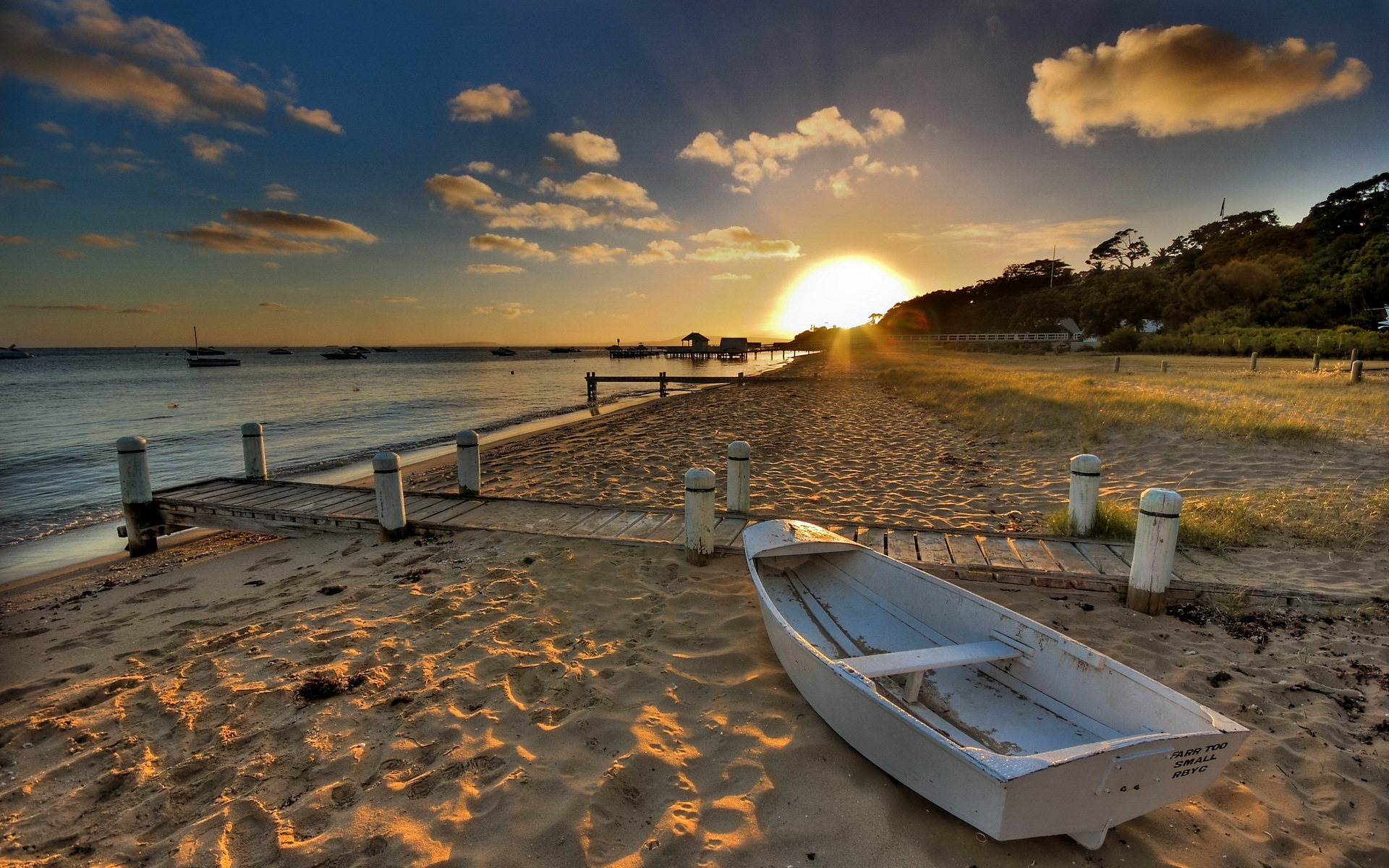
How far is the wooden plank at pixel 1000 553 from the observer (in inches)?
187

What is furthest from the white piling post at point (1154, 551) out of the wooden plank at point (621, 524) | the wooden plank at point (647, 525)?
the wooden plank at point (621, 524)

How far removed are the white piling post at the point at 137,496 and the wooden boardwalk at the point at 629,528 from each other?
142mm

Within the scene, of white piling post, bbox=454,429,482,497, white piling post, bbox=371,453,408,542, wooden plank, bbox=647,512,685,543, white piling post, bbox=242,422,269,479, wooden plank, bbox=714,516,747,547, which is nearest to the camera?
wooden plank, bbox=714,516,747,547

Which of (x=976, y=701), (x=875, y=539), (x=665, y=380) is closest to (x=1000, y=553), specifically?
(x=875, y=539)

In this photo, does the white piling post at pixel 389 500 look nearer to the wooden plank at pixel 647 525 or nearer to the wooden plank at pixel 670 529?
the wooden plank at pixel 647 525

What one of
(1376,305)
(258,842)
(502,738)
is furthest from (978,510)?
(1376,305)

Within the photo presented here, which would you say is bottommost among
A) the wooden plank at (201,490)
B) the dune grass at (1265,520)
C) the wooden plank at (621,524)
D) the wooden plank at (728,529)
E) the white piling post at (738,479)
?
the wooden plank at (621,524)

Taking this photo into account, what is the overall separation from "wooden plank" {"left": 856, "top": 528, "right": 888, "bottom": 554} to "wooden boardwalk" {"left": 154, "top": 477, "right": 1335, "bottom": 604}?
0.01 m

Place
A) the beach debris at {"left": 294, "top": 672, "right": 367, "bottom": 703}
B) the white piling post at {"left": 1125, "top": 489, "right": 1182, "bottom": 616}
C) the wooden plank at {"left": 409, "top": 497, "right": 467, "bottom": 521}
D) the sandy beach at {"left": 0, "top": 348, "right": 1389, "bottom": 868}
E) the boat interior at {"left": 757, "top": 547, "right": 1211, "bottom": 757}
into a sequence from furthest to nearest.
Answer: the wooden plank at {"left": 409, "top": 497, "right": 467, "bottom": 521} → the white piling post at {"left": 1125, "top": 489, "right": 1182, "bottom": 616} → the beach debris at {"left": 294, "top": 672, "right": 367, "bottom": 703} → the boat interior at {"left": 757, "top": 547, "right": 1211, "bottom": 757} → the sandy beach at {"left": 0, "top": 348, "right": 1389, "bottom": 868}

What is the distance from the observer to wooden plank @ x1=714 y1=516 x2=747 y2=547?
5.44 metres

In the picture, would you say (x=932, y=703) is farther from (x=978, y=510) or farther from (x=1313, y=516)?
(x=1313, y=516)

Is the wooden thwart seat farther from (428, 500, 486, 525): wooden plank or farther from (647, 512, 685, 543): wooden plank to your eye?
(428, 500, 486, 525): wooden plank

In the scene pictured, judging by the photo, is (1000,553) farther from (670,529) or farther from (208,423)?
(208,423)

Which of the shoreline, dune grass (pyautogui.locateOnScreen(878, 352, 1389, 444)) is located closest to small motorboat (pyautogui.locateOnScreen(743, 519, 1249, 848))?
the shoreline
